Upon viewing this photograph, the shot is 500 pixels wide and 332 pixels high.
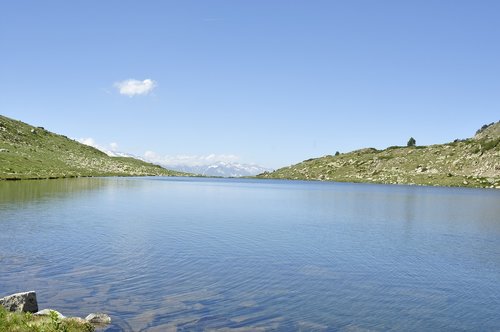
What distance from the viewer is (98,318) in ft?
62.7

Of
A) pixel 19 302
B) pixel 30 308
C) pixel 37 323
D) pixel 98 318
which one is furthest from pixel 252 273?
pixel 37 323

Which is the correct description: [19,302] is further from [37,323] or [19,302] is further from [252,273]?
[252,273]

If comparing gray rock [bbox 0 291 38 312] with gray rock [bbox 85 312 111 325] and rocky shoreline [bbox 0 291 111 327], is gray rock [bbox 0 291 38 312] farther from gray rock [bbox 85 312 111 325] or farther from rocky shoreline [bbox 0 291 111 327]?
gray rock [bbox 85 312 111 325]

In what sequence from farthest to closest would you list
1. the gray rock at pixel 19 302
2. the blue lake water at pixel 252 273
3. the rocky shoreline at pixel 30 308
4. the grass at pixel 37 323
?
the blue lake water at pixel 252 273 → the gray rock at pixel 19 302 → the rocky shoreline at pixel 30 308 → the grass at pixel 37 323

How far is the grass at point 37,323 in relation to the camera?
16328 millimetres

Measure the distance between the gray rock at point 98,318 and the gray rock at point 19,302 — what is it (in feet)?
9.20

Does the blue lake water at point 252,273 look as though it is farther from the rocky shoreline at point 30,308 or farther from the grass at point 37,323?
the grass at point 37,323

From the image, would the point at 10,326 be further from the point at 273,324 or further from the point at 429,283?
the point at 429,283

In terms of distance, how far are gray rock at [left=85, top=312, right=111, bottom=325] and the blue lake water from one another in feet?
1.41

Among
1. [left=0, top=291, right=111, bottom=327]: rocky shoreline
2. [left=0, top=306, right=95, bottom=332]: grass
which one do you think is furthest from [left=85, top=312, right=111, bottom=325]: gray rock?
[left=0, top=306, right=95, bottom=332]: grass

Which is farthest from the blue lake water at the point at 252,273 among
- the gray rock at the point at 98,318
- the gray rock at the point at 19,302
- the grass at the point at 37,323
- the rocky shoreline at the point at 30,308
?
the gray rock at the point at 19,302

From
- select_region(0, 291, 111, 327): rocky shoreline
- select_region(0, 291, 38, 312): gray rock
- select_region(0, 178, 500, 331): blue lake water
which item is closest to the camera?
select_region(0, 291, 111, 327): rocky shoreline

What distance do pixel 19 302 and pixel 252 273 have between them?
15204 mm

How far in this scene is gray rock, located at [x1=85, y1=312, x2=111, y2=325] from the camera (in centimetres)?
1883
